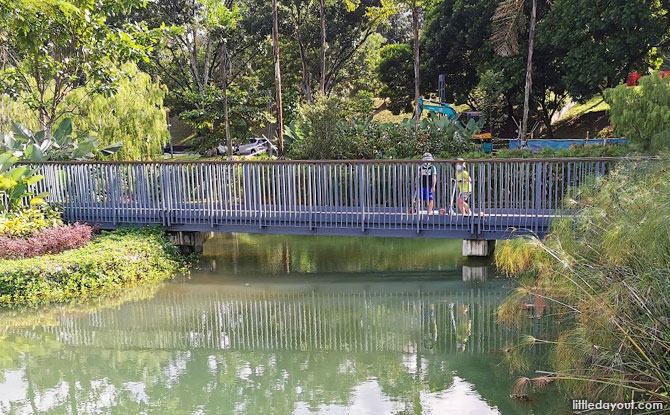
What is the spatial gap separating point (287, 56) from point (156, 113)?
15.4 m

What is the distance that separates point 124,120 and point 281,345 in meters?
11.2

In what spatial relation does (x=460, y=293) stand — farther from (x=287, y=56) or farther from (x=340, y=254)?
(x=287, y=56)

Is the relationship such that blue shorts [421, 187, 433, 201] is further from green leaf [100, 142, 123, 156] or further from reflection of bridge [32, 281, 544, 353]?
green leaf [100, 142, 123, 156]

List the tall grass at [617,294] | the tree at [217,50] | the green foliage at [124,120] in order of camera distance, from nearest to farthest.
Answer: the tall grass at [617,294]
the green foliage at [124,120]
the tree at [217,50]

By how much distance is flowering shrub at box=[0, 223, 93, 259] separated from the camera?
36.9 feet

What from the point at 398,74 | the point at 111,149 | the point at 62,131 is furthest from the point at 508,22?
the point at 62,131

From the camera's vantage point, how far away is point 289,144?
19.4 metres

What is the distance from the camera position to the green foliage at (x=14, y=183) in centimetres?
1224

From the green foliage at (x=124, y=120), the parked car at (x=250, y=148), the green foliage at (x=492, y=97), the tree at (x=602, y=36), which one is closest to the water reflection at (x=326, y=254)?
the green foliage at (x=124, y=120)

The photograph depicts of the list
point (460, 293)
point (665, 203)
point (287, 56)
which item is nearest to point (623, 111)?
point (460, 293)

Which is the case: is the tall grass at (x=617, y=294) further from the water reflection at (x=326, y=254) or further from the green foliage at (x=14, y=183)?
the green foliage at (x=14, y=183)

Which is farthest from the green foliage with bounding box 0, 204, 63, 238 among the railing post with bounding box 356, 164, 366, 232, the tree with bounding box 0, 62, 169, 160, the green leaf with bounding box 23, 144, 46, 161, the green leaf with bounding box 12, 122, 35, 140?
the railing post with bounding box 356, 164, 366, 232

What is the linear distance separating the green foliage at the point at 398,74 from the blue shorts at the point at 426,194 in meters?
19.6

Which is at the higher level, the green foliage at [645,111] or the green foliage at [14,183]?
the green foliage at [645,111]
